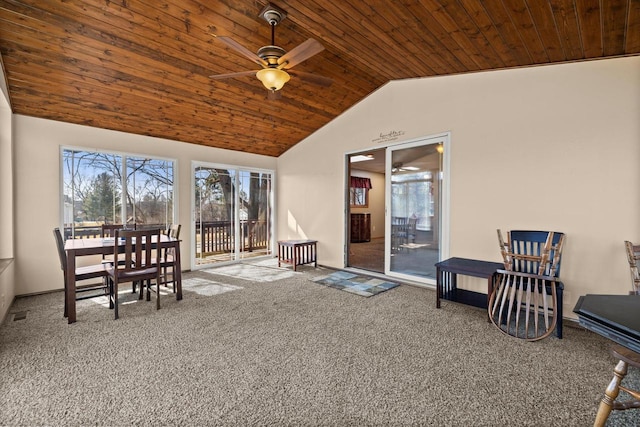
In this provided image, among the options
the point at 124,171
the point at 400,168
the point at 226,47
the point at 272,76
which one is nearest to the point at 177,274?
the point at 124,171

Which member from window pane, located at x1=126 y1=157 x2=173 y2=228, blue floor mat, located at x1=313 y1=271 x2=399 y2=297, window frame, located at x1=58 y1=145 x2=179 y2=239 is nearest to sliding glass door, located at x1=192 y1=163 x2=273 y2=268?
window frame, located at x1=58 y1=145 x2=179 y2=239

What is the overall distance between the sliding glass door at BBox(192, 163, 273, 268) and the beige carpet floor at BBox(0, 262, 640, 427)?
7.17 ft

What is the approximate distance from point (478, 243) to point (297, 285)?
98.5 inches

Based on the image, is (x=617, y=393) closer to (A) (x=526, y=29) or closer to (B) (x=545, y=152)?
(B) (x=545, y=152)

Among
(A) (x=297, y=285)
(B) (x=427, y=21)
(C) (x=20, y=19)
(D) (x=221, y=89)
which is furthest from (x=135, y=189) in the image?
(B) (x=427, y=21)

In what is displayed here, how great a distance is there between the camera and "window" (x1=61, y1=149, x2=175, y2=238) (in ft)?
13.0

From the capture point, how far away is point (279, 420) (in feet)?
5.14

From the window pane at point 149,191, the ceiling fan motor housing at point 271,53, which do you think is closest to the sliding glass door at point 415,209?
the ceiling fan motor housing at point 271,53

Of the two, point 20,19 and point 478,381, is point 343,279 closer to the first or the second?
point 478,381

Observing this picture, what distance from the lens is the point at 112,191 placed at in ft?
14.0

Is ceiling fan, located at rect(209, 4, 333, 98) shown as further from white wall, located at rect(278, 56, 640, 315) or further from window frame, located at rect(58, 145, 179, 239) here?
window frame, located at rect(58, 145, 179, 239)

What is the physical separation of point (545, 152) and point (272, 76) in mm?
2950

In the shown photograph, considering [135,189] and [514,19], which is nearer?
[514,19]

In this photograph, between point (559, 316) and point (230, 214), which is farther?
point (230, 214)
